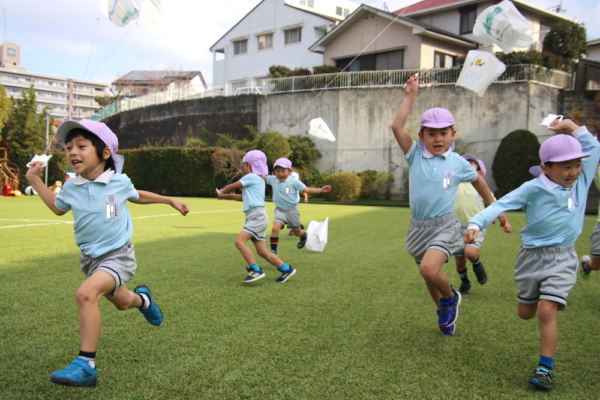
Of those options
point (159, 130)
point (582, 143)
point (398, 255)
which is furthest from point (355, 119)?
point (582, 143)

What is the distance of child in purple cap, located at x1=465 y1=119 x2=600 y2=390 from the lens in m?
3.23

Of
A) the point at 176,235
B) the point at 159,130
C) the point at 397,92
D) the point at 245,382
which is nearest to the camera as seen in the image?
the point at 245,382

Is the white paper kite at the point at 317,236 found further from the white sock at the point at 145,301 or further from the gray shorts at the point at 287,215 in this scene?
the white sock at the point at 145,301

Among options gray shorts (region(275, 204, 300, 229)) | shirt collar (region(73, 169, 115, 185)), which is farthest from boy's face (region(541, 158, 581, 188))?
gray shorts (region(275, 204, 300, 229))

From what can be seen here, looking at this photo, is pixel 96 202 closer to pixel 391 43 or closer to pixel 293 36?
pixel 391 43

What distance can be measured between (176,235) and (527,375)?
805 centimetres

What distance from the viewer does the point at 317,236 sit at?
27.4 ft

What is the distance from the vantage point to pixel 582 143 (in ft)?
12.0

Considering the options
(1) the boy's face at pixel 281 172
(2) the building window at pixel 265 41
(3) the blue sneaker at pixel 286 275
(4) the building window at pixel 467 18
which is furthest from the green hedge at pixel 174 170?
(3) the blue sneaker at pixel 286 275

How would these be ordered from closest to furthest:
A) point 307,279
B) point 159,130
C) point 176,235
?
1. point 307,279
2. point 176,235
3. point 159,130

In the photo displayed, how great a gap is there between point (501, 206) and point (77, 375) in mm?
2813

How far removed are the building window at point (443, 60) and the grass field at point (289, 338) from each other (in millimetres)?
24963

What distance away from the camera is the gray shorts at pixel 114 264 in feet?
10.4

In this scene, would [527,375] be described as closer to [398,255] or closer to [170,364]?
[170,364]
